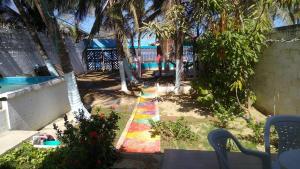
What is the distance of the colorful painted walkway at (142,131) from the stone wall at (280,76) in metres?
3.28

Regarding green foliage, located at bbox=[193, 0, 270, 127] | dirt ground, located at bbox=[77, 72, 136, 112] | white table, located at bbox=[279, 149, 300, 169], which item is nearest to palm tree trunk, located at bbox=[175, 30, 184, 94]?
dirt ground, located at bbox=[77, 72, 136, 112]

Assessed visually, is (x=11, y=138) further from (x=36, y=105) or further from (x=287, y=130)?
(x=287, y=130)

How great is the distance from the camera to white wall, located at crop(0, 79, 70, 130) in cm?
791

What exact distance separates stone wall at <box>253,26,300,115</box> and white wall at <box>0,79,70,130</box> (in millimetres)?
6168

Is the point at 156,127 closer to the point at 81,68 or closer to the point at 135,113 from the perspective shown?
the point at 135,113

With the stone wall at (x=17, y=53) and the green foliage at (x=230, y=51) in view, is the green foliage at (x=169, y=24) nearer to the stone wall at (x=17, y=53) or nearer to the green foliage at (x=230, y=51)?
the green foliage at (x=230, y=51)

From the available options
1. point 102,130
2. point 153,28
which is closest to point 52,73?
point 153,28

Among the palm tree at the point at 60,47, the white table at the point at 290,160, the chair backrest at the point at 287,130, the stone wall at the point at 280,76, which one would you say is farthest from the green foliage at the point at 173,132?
the white table at the point at 290,160

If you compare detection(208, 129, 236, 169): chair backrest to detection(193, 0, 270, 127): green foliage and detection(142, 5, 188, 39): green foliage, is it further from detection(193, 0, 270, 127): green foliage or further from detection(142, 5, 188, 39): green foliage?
detection(142, 5, 188, 39): green foliage

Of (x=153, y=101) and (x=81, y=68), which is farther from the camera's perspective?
(x=81, y=68)

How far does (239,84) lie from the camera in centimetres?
927

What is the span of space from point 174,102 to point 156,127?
13.7ft

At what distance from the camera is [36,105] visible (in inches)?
356

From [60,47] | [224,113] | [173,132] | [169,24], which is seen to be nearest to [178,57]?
[169,24]
